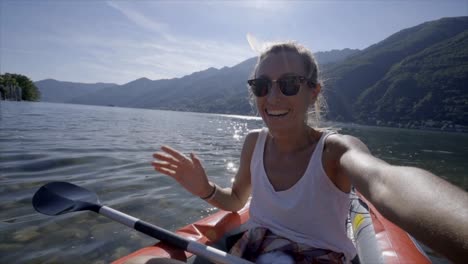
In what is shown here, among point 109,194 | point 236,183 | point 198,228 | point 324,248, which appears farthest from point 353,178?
point 109,194

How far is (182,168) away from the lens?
8.26 ft

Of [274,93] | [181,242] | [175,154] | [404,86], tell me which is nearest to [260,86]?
[274,93]

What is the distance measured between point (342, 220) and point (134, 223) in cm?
195

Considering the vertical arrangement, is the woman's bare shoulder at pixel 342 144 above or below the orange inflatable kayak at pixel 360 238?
above

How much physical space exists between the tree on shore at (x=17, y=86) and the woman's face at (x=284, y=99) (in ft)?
311

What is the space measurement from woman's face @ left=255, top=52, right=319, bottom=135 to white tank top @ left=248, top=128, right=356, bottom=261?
1.00 ft

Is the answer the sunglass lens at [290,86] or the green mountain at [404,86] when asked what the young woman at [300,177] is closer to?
the sunglass lens at [290,86]

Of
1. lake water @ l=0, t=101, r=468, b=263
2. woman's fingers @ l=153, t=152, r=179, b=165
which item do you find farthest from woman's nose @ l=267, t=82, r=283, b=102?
lake water @ l=0, t=101, r=468, b=263

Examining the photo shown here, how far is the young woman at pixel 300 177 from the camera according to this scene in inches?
43.2

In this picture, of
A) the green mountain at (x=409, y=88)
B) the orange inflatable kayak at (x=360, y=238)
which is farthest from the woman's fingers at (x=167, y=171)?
the green mountain at (x=409, y=88)

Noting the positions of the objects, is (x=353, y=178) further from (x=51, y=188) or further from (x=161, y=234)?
(x=51, y=188)

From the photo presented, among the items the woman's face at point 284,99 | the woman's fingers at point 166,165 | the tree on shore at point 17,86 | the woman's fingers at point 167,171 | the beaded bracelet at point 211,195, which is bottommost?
A: the beaded bracelet at point 211,195

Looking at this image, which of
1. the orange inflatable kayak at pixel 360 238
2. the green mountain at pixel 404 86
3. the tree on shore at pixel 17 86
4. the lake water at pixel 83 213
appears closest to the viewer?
the orange inflatable kayak at pixel 360 238

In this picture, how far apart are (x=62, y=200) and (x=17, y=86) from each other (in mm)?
100303
